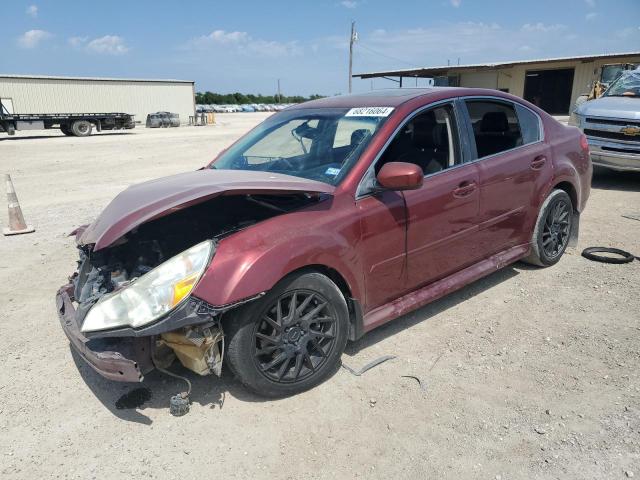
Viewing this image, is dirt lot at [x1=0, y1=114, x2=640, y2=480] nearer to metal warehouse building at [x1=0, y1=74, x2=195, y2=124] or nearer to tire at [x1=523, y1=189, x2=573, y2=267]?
tire at [x1=523, y1=189, x2=573, y2=267]

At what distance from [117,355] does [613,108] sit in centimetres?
874

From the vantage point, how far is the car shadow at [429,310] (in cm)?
360

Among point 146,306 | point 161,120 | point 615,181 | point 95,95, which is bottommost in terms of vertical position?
point 615,181

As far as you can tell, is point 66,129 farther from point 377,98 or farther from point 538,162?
point 538,162

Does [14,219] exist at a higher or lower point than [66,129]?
lower

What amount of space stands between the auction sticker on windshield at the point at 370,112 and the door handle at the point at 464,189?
0.77 m

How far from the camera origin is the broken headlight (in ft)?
8.18

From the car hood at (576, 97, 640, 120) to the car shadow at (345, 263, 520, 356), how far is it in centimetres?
479

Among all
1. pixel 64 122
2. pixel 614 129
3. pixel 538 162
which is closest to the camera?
pixel 538 162

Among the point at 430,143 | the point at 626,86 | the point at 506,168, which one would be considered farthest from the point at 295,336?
the point at 626,86

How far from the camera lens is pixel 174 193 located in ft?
9.08

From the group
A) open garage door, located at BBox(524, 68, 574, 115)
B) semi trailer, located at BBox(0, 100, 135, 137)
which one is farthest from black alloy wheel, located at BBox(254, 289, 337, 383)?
open garage door, located at BBox(524, 68, 574, 115)

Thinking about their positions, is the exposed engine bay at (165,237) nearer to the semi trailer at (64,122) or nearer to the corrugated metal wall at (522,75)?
the corrugated metal wall at (522,75)

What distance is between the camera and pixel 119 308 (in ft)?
8.38
